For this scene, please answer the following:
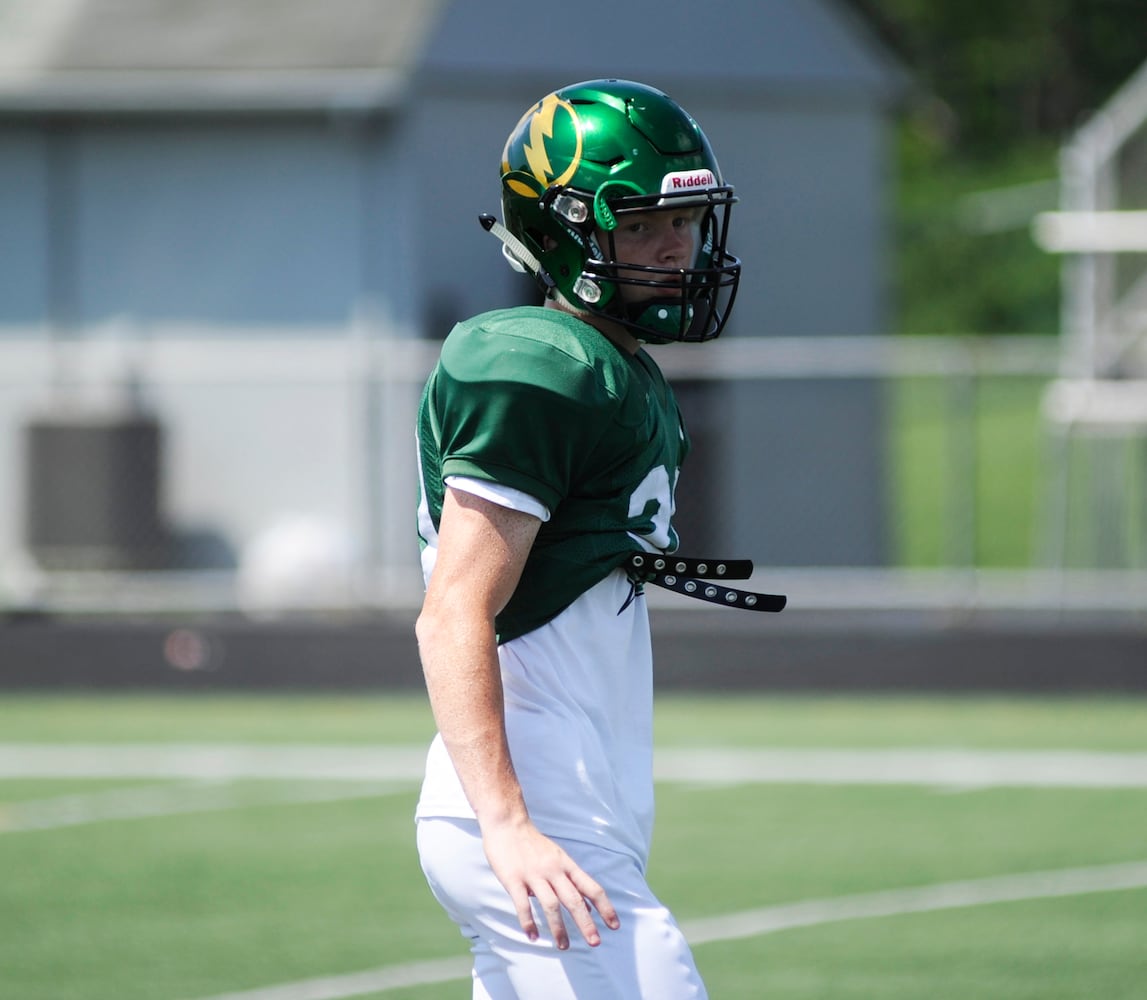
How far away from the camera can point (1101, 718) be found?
34.6 feet

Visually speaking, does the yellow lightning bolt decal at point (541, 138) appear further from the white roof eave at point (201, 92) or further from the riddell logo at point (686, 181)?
the white roof eave at point (201, 92)

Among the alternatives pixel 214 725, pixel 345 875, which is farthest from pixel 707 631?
pixel 345 875

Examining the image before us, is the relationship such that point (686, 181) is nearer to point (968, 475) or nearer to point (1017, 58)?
point (968, 475)

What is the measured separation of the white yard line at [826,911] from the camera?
5562 millimetres

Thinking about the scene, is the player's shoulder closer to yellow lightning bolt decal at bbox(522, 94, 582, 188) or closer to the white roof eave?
yellow lightning bolt decal at bbox(522, 94, 582, 188)

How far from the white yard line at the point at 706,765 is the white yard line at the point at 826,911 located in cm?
176

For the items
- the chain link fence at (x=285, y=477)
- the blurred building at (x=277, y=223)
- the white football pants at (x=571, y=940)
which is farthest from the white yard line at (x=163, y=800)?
the white football pants at (x=571, y=940)

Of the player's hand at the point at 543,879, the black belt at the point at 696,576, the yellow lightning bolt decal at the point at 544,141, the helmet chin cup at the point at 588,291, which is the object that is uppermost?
the yellow lightning bolt decal at the point at 544,141

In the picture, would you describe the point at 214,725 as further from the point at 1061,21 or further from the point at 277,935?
the point at 1061,21

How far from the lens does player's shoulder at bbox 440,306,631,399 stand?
2775mm

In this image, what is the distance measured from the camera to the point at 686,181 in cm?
304

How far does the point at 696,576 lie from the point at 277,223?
37.9 ft

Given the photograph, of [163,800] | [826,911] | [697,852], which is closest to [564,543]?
[826,911]

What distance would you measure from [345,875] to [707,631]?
16.3ft
